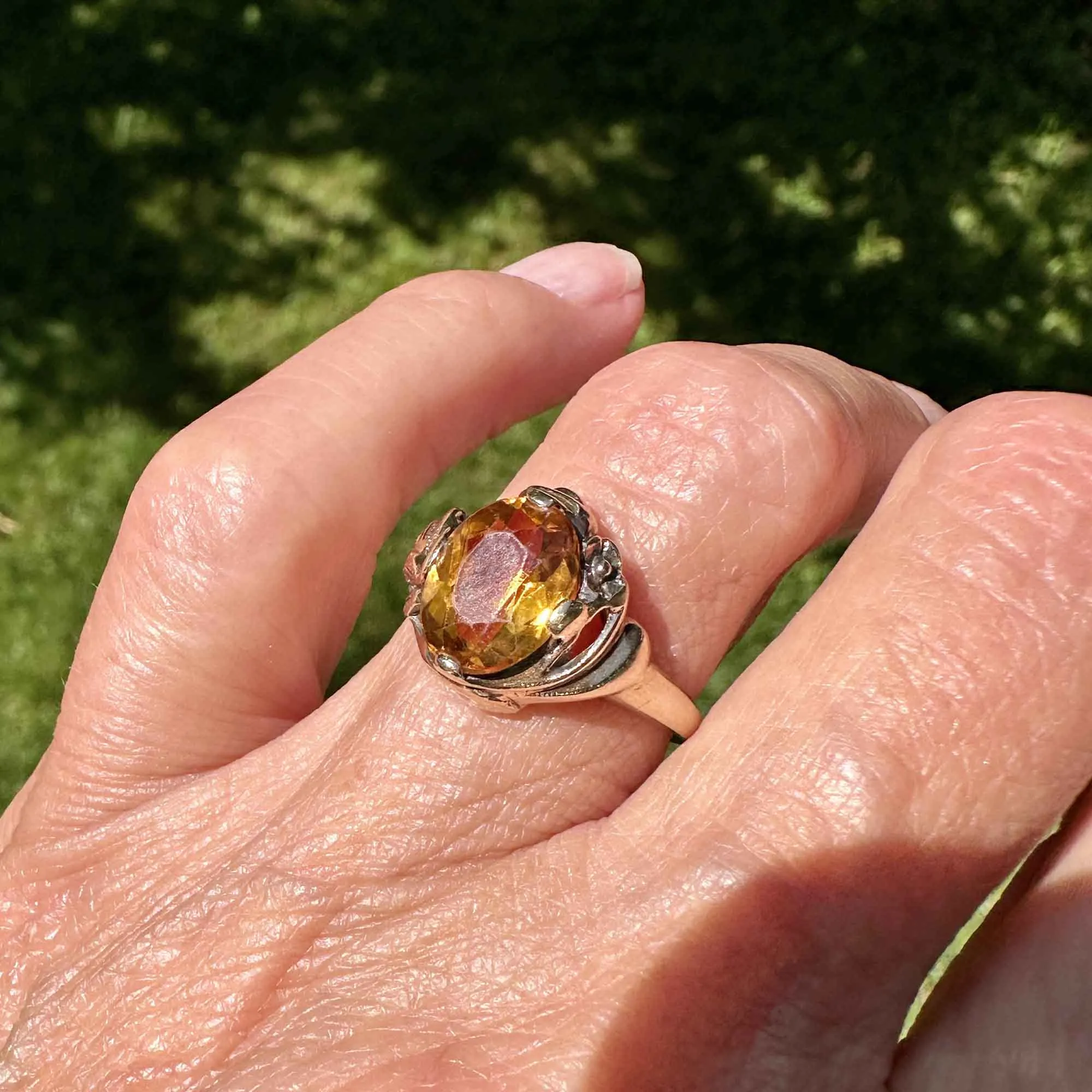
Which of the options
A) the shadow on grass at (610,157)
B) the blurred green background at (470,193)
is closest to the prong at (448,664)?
the blurred green background at (470,193)

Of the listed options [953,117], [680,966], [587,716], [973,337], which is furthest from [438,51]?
[680,966]

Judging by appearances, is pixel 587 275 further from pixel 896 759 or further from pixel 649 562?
pixel 896 759

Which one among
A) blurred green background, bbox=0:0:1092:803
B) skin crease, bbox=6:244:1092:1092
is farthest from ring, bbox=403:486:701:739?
blurred green background, bbox=0:0:1092:803

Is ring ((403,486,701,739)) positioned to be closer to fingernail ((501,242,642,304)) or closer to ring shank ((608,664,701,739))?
ring shank ((608,664,701,739))

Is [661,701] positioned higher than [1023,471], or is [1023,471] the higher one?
[1023,471]

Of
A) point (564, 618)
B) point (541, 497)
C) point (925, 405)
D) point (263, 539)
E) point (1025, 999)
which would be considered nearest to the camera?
point (1025, 999)

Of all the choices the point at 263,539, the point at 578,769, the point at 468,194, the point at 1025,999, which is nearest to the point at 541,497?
the point at 578,769
